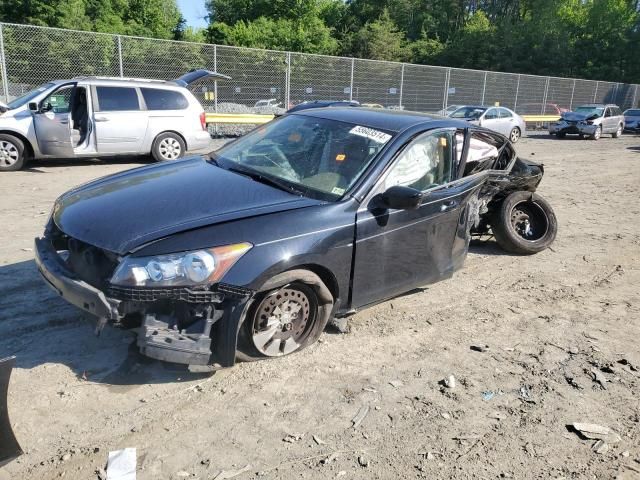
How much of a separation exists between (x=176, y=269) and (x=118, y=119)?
871cm

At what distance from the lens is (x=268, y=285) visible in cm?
324

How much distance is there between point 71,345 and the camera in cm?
362

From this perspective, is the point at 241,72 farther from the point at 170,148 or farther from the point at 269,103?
the point at 170,148

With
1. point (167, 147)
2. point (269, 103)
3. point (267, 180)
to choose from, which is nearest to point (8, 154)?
point (167, 147)

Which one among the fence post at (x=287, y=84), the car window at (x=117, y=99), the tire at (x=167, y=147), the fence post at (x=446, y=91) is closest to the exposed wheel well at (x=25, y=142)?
the car window at (x=117, y=99)

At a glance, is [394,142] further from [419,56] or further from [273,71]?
[419,56]

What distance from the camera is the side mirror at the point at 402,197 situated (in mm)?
3654

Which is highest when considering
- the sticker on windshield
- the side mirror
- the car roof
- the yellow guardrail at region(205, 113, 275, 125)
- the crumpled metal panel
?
the car roof

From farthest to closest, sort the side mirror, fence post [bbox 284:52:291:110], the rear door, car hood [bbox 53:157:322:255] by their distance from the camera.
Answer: fence post [bbox 284:52:291:110] < the rear door < the side mirror < car hood [bbox 53:157:322:255]

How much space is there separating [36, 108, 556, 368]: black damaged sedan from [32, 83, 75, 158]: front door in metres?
6.55

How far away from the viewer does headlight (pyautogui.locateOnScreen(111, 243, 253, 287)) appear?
9.61 feet

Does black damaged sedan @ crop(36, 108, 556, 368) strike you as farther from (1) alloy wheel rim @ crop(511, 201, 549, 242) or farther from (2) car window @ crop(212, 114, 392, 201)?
(1) alloy wheel rim @ crop(511, 201, 549, 242)

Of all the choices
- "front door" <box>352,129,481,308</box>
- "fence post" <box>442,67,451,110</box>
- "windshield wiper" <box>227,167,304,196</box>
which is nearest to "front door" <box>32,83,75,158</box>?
"windshield wiper" <box>227,167,304,196</box>

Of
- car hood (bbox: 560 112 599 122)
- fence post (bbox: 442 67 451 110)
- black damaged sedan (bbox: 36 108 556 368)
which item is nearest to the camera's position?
black damaged sedan (bbox: 36 108 556 368)
